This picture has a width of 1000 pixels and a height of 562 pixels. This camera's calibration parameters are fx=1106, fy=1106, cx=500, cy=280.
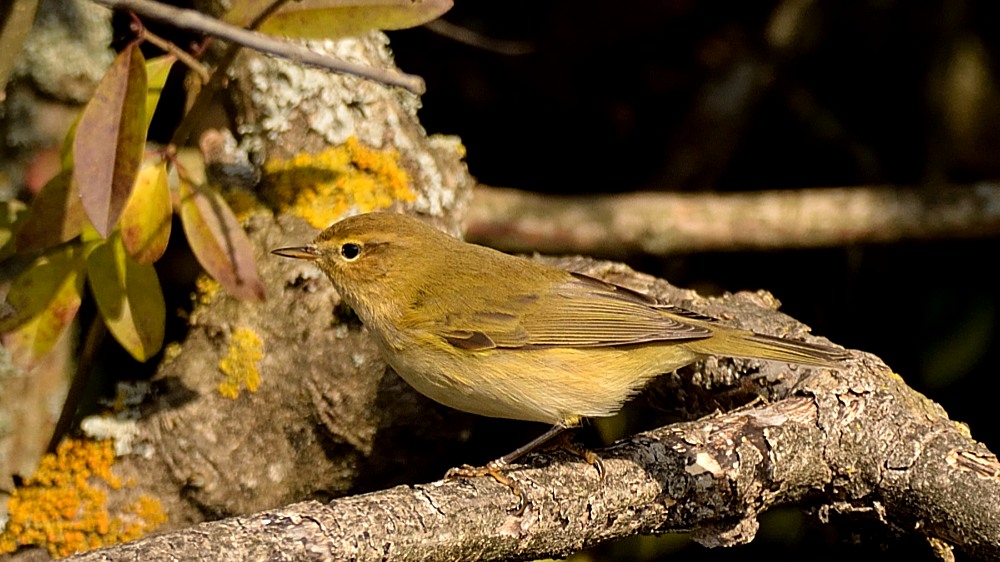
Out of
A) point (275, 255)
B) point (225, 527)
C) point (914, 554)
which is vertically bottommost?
point (914, 554)

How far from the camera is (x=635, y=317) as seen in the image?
10.5ft

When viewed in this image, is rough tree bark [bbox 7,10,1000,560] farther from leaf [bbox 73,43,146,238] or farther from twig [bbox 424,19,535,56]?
leaf [bbox 73,43,146,238]

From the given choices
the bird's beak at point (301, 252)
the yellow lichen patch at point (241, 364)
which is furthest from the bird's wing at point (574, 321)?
the yellow lichen patch at point (241, 364)

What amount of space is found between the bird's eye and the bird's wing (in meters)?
0.34

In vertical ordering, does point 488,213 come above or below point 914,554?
above

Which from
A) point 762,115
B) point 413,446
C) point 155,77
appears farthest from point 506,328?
point 762,115

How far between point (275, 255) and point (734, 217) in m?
2.06

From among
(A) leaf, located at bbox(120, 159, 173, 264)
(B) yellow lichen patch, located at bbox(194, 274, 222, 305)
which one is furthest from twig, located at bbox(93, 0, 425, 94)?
(B) yellow lichen patch, located at bbox(194, 274, 222, 305)

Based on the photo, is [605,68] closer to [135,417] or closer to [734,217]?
[734,217]

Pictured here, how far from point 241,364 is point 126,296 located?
50 cm

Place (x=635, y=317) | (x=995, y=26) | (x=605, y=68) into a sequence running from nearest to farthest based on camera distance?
1. (x=635, y=317)
2. (x=995, y=26)
3. (x=605, y=68)

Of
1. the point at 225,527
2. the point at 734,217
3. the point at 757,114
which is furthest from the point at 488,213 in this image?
the point at 225,527

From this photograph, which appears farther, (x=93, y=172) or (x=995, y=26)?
(x=995, y=26)

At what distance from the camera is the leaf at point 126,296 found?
2881mm
